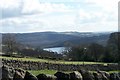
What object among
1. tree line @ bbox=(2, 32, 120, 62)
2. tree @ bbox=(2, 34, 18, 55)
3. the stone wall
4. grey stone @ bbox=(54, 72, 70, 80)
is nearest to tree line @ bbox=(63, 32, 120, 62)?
tree line @ bbox=(2, 32, 120, 62)

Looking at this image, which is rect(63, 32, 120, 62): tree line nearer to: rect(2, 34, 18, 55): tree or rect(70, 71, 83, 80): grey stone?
rect(2, 34, 18, 55): tree

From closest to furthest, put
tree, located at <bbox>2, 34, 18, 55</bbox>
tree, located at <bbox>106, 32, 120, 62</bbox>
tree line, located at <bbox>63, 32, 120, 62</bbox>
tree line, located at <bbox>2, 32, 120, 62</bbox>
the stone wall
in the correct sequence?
the stone wall → tree, located at <bbox>106, 32, 120, 62</bbox> → tree line, located at <bbox>63, 32, 120, 62</bbox> → tree line, located at <bbox>2, 32, 120, 62</bbox> → tree, located at <bbox>2, 34, 18, 55</bbox>

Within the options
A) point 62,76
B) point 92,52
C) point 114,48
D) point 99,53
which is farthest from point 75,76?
point 92,52

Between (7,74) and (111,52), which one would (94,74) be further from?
(111,52)

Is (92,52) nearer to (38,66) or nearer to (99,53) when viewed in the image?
(99,53)

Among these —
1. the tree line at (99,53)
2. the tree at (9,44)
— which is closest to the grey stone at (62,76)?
the tree line at (99,53)

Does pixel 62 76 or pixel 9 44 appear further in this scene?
pixel 9 44

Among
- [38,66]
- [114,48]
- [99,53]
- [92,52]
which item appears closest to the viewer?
[38,66]

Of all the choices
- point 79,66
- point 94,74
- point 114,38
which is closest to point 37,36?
point 114,38

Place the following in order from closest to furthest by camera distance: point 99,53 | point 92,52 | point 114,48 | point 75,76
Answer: point 75,76 → point 114,48 → point 99,53 → point 92,52

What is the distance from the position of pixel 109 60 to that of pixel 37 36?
14542 centimetres

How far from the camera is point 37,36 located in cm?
19462

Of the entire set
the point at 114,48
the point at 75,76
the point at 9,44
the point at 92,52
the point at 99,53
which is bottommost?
the point at 99,53

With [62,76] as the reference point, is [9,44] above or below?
above
